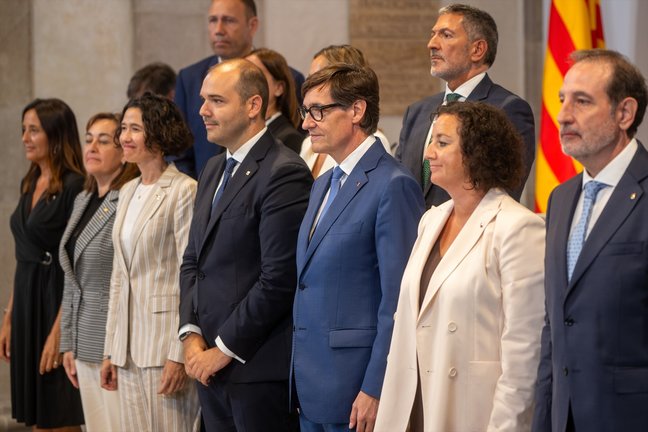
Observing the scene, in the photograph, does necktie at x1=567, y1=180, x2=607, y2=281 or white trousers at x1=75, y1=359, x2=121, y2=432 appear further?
white trousers at x1=75, y1=359, x2=121, y2=432

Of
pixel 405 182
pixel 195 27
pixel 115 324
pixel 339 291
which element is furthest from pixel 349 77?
pixel 195 27

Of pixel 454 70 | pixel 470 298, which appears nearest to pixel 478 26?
pixel 454 70

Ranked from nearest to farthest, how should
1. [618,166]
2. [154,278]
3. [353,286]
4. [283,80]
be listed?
[618,166] → [353,286] → [154,278] → [283,80]

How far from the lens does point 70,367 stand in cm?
491

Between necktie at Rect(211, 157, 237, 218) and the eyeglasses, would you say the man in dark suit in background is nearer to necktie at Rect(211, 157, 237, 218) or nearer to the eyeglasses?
necktie at Rect(211, 157, 237, 218)

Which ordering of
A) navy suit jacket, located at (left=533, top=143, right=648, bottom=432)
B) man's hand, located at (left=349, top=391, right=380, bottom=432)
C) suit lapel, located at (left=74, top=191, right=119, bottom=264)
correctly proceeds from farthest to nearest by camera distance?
suit lapel, located at (left=74, top=191, right=119, bottom=264)
man's hand, located at (left=349, top=391, right=380, bottom=432)
navy suit jacket, located at (left=533, top=143, right=648, bottom=432)

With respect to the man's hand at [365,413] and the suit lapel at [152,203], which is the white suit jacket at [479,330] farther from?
the suit lapel at [152,203]

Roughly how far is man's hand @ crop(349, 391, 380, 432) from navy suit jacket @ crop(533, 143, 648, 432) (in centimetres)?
61

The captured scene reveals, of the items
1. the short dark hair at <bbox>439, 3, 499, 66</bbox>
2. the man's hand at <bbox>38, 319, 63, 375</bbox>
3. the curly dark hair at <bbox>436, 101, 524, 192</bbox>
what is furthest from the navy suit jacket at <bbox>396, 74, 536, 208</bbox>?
the man's hand at <bbox>38, 319, 63, 375</bbox>

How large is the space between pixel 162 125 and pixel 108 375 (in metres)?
1.08

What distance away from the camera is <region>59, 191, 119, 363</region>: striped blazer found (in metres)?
4.69

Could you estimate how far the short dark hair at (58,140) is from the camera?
5531 millimetres

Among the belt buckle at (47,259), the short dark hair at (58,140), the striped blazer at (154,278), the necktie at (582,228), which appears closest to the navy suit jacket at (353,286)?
the necktie at (582,228)

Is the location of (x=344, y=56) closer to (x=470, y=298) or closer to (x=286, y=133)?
(x=286, y=133)
